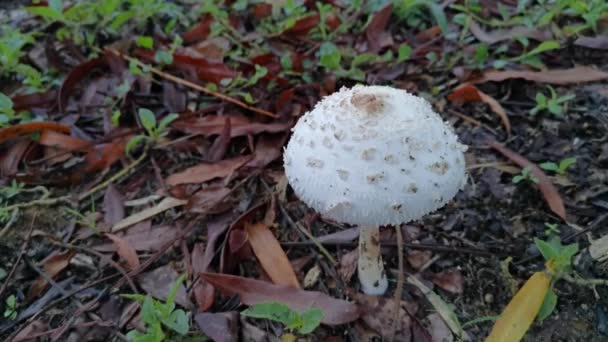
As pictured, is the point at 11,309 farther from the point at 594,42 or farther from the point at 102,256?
the point at 594,42

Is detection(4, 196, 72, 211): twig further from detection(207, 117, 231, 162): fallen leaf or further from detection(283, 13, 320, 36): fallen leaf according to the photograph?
detection(283, 13, 320, 36): fallen leaf

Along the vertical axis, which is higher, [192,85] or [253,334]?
[192,85]

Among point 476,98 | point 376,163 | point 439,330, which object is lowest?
point 439,330

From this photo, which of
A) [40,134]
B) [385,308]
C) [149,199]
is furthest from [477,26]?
[40,134]

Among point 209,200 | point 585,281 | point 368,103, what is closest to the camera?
point 368,103

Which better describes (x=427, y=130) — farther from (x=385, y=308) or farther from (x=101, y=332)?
(x=101, y=332)

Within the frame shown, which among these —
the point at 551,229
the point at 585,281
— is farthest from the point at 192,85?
the point at 585,281
